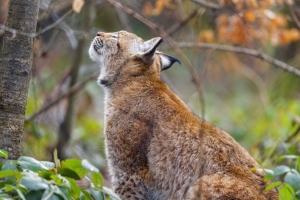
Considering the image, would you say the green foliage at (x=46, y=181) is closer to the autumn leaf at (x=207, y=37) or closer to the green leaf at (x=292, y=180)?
A: the green leaf at (x=292, y=180)

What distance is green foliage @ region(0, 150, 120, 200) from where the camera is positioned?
3.27m

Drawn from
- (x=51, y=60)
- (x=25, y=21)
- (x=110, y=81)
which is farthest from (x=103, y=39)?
(x=51, y=60)

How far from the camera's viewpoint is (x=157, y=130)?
493 centimetres

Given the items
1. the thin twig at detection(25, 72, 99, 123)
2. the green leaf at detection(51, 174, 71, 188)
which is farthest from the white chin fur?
the green leaf at detection(51, 174, 71, 188)

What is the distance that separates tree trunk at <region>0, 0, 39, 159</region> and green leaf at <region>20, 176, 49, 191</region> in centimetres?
86

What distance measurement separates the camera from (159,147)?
15.9 ft

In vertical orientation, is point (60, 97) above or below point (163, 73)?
below

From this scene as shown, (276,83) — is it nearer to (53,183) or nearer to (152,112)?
(152,112)

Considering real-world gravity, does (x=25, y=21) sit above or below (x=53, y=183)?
above

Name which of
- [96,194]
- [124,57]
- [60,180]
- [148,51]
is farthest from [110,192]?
[124,57]

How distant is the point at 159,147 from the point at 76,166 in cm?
131

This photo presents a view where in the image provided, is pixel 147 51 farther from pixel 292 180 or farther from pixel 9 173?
pixel 9 173

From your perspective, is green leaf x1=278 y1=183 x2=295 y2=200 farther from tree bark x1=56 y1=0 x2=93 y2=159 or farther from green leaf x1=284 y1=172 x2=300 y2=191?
tree bark x1=56 y1=0 x2=93 y2=159

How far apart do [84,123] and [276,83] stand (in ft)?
10.8
